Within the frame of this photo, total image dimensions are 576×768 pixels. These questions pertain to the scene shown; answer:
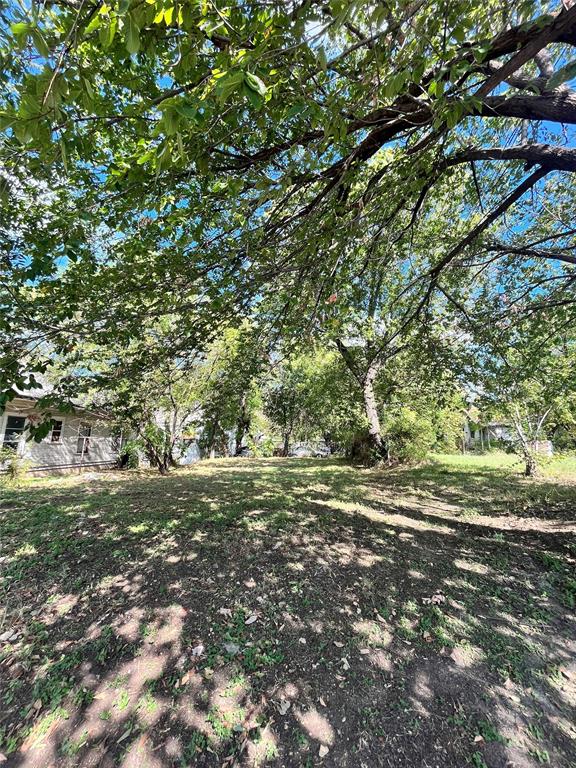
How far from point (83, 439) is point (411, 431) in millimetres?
12970

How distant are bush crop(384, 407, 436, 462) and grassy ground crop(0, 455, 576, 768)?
6299mm

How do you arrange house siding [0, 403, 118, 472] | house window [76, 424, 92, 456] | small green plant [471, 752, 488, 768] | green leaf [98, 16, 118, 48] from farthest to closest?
house window [76, 424, 92, 456] < house siding [0, 403, 118, 472] < small green plant [471, 752, 488, 768] < green leaf [98, 16, 118, 48]

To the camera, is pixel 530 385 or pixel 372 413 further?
pixel 372 413

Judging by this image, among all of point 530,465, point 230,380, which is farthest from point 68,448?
point 530,465

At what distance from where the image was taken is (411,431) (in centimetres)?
1173

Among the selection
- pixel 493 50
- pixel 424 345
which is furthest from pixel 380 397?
pixel 493 50

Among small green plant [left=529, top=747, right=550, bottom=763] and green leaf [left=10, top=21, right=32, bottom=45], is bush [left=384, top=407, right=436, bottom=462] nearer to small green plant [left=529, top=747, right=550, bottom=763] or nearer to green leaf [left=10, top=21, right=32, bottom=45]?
small green plant [left=529, top=747, right=550, bottom=763]

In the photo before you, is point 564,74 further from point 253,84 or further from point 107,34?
point 107,34

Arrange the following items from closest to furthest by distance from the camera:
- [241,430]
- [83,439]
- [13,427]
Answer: [13,427] → [83,439] → [241,430]

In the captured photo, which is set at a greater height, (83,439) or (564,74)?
(564,74)

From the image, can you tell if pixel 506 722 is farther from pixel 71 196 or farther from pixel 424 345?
pixel 424 345

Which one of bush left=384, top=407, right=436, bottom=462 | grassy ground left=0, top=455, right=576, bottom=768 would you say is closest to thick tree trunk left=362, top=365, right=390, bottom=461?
bush left=384, top=407, right=436, bottom=462

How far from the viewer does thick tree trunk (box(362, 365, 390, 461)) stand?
36.7 ft

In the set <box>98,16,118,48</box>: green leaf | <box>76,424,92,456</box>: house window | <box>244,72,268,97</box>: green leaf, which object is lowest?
<box>76,424,92,456</box>: house window
